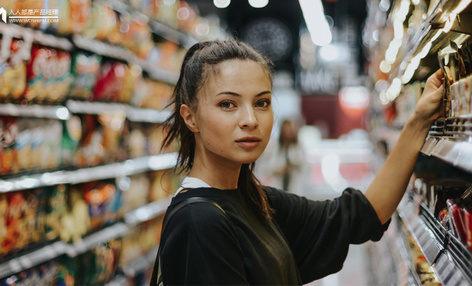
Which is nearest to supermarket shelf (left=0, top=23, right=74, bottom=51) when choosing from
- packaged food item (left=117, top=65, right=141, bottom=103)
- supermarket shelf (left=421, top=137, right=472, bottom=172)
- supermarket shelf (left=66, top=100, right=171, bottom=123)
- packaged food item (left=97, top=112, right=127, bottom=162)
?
supermarket shelf (left=66, top=100, right=171, bottom=123)

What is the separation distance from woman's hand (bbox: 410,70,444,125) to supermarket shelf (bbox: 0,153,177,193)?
3.71ft

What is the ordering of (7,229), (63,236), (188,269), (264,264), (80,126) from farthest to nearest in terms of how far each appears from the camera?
(80,126) < (63,236) < (7,229) < (264,264) < (188,269)

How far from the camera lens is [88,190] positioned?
3053 mm

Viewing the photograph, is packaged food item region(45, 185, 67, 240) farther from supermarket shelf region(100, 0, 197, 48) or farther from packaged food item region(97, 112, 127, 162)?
supermarket shelf region(100, 0, 197, 48)

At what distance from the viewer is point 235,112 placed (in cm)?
130

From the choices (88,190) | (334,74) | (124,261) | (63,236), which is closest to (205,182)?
(63,236)

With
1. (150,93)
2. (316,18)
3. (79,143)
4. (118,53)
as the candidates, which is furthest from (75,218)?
(316,18)

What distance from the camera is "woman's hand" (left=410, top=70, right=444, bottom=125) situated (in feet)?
4.53

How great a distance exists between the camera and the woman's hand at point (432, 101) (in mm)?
1380

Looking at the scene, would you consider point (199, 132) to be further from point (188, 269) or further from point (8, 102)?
point (8, 102)

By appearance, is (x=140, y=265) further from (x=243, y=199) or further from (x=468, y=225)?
(x=468, y=225)

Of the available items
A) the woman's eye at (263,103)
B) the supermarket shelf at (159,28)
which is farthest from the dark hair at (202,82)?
the supermarket shelf at (159,28)

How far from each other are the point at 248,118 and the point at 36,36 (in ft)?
5.32

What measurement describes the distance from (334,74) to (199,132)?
35.1ft
